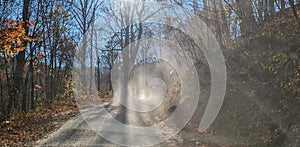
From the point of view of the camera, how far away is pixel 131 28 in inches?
1465

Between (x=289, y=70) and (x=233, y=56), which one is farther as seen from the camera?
(x=233, y=56)

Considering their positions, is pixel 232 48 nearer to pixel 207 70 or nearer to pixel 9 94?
pixel 207 70

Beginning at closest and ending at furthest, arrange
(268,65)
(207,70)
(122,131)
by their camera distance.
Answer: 1. (268,65)
2. (122,131)
3. (207,70)

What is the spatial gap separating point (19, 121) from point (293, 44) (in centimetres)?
1092

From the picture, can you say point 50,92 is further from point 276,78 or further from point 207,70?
point 276,78

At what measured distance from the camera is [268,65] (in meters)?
8.34

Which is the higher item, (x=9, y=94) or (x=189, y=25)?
(x=189, y=25)


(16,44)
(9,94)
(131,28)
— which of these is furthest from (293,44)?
(131,28)

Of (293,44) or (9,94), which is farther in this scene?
(9,94)

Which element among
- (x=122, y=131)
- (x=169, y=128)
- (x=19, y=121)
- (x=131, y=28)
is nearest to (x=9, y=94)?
(x=19, y=121)

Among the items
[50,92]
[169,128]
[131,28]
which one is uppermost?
[131,28]

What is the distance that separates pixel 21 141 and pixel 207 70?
8.41 meters

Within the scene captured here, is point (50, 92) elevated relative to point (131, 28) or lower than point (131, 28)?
lower

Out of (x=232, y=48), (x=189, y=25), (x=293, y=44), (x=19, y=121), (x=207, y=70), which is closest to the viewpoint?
(x=293, y=44)
